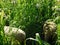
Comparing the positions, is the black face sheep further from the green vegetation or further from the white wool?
the white wool

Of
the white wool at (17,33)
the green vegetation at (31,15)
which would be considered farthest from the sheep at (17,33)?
the green vegetation at (31,15)

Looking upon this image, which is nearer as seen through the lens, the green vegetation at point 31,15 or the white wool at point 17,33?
the white wool at point 17,33

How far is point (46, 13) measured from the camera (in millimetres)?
3320

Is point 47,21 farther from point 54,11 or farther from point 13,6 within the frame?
point 13,6

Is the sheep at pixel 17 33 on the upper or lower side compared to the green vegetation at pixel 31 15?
lower

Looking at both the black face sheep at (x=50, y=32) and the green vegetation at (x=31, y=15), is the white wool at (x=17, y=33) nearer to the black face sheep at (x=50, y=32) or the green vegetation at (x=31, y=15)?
the green vegetation at (x=31, y=15)

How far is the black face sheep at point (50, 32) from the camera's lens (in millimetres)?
3141

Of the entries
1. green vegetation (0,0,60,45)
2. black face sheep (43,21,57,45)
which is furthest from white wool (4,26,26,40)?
black face sheep (43,21,57,45)

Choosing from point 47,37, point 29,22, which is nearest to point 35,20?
point 29,22

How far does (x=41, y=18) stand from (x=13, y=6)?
1.66 feet

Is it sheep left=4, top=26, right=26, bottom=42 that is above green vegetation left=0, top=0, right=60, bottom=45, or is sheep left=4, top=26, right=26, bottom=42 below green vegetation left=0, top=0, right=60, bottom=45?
below

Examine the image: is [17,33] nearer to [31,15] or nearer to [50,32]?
[31,15]

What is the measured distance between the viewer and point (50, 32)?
3.14 m

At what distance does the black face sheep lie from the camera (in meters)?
3.14
